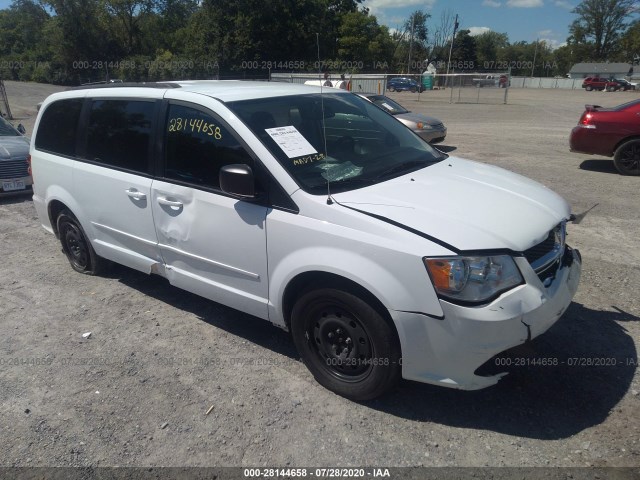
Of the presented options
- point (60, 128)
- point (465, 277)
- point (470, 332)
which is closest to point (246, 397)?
point (470, 332)

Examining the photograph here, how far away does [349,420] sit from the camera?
292 cm

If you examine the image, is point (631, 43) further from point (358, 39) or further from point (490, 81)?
Answer: point (490, 81)

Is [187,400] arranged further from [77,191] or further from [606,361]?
[606,361]

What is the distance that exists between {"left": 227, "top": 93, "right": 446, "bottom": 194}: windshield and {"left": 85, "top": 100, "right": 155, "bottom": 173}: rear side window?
0.97m

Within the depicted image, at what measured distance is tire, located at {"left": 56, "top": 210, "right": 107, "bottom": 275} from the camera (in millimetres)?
4906

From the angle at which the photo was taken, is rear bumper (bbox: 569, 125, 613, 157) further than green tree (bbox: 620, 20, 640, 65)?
No

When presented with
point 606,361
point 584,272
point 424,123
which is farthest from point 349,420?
point 424,123

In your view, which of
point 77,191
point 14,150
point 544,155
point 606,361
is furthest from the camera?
point 544,155

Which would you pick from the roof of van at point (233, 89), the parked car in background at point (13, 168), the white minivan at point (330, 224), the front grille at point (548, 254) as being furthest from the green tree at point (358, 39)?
the front grille at point (548, 254)

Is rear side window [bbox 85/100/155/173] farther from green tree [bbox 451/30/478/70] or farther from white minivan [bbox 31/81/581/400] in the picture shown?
green tree [bbox 451/30/478/70]

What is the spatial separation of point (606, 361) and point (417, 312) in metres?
1.78

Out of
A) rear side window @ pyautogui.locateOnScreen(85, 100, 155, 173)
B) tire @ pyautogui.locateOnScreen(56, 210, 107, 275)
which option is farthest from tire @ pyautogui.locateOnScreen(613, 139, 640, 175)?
tire @ pyautogui.locateOnScreen(56, 210, 107, 275)

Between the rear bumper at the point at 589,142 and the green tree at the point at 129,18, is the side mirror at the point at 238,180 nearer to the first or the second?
the rear bumper at the point at 589,142

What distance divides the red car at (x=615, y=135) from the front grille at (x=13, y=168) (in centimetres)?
1058
